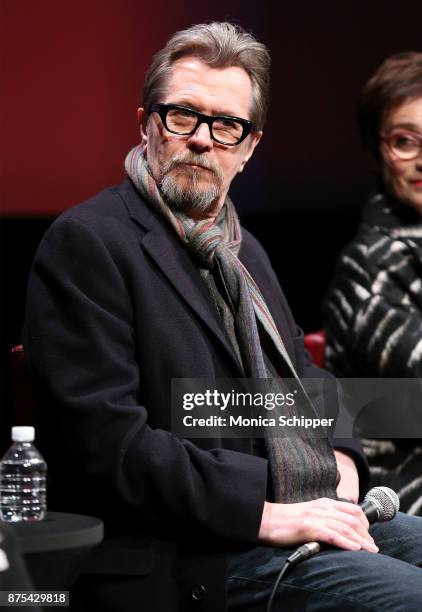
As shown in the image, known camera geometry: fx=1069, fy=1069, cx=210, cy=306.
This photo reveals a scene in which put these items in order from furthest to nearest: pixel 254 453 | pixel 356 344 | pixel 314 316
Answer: pixel 314 316, pixel 356 344, pixel 254 453

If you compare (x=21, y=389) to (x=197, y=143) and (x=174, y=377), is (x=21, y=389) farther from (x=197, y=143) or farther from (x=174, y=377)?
(x=197, y=143)

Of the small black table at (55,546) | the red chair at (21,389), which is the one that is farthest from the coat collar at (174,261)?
the small black table at (55,546)

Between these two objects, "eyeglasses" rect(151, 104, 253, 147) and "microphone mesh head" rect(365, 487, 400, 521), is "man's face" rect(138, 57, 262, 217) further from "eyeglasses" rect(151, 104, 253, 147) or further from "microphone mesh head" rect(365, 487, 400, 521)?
"microphone mesh head" rect(365, 487, 400, 521)

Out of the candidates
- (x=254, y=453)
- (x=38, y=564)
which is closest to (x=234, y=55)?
(x=254, y=453)

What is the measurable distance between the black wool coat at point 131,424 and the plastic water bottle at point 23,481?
5 cm

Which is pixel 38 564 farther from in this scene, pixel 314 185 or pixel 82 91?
pixel 314 185

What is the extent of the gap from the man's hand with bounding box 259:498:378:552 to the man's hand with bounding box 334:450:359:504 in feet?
0.94

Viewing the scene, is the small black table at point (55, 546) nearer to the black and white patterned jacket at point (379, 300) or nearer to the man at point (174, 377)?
the man at point (174, 377)

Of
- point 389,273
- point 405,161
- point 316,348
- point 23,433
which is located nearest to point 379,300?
point 389,273

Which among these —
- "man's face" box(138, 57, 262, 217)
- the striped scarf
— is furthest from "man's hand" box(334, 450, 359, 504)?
"man's face" box(138, 57, 262, 217)

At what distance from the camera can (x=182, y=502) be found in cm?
206

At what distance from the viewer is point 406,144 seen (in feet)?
10.4

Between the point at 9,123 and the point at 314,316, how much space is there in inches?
56.3

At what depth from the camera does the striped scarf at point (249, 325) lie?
2279 millimetres
